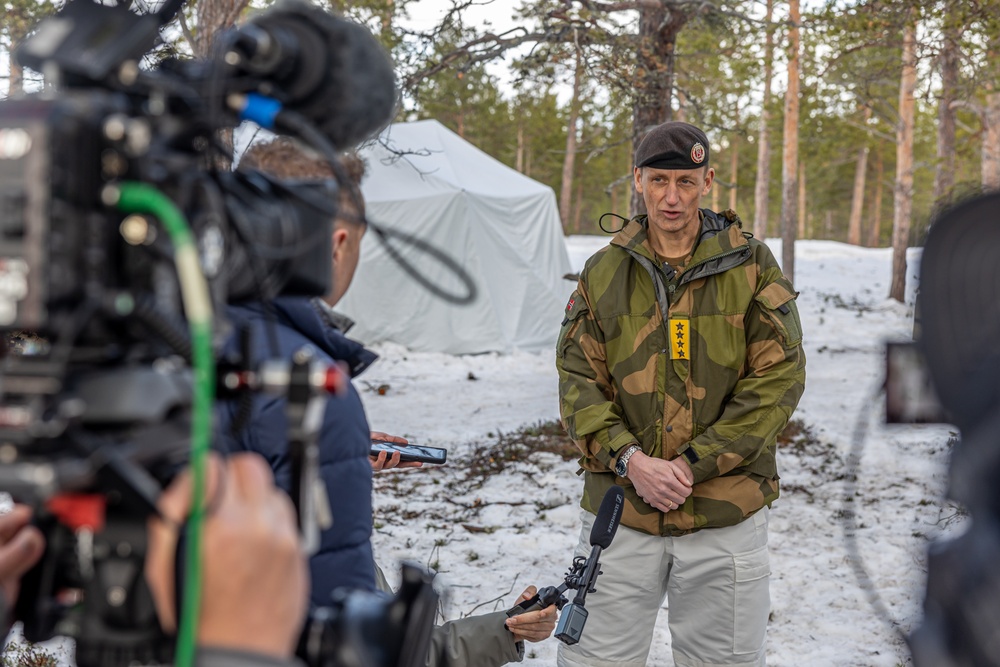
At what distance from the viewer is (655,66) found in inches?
294

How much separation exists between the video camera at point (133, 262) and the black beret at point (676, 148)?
2.41m

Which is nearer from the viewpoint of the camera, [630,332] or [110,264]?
[110,264]

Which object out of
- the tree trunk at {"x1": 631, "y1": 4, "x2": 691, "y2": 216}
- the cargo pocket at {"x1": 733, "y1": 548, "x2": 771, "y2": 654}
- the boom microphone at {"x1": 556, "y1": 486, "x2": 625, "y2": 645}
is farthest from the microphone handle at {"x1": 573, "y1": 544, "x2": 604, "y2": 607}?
the tree trunk at {"x1": 631, "y1": 4, "x2": 691, "y2": 216}

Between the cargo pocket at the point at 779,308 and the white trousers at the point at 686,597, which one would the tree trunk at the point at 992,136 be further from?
the white trousers at the point at 686,597

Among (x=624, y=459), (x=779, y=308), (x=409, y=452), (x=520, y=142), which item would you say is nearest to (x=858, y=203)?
(x=520, y=142)

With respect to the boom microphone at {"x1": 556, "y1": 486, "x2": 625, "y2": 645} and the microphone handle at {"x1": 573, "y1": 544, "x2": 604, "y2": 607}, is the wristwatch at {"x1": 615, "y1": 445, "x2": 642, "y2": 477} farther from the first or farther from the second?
the microphone handle at {"x1": 573, "y1": 544, "x2": 604, "y2": 607}

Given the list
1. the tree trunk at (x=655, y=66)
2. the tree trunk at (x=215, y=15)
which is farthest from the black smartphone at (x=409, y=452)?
the tree trunk at (x=655, y=66)

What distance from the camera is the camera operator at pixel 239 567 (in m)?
0.98

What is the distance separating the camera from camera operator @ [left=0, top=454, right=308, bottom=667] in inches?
38.7

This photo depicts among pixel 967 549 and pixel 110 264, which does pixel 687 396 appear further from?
pixel 110 264

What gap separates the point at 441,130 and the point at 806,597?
12217 millimetres

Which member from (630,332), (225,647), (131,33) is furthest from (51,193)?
(630,332)

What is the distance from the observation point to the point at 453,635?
2.71 metres

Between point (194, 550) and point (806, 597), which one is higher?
point (194, 550)
